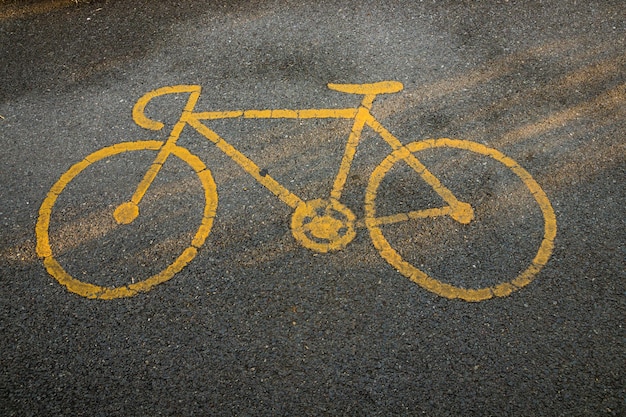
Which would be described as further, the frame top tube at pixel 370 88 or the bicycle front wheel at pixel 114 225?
the frame top tube at pixel 370 88

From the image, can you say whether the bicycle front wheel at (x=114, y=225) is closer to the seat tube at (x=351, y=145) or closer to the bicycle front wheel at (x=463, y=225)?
the seat tube at (x=351, y=145)

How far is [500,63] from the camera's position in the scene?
496 centimetres

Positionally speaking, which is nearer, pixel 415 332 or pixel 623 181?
pixel 415 332

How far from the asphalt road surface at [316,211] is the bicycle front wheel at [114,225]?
2 cm

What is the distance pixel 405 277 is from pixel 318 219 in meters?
0.77

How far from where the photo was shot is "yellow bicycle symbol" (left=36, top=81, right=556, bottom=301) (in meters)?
3.56

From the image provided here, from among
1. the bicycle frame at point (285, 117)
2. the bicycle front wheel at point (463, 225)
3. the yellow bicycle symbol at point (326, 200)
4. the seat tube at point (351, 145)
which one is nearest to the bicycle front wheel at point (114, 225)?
the yellow bicycle symbol at point (326, 200)

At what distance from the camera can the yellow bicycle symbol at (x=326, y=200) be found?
3555mm

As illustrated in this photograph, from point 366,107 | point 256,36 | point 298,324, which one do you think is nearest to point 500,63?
point 366,107

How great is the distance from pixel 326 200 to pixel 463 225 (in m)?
1.04

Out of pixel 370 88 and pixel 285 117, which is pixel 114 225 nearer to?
pixel 285 117

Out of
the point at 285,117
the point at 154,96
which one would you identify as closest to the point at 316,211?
the point at 285,117

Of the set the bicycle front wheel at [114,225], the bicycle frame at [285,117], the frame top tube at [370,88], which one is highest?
the frame top tube at [370,88]

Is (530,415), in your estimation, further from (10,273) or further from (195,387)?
(10,273)
